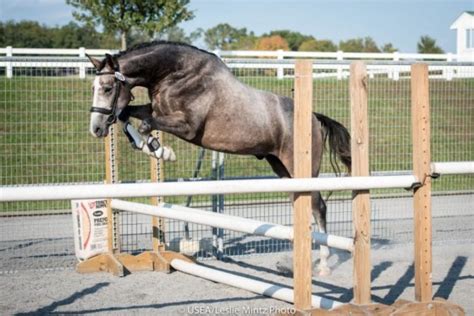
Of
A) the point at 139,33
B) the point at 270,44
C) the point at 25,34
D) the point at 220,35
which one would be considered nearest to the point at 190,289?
the point at 139,33

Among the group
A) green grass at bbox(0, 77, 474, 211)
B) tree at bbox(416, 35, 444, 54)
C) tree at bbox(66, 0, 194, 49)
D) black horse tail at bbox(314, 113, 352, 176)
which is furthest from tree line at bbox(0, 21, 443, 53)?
black horse tail at bbox(314, 113, 352, 176)

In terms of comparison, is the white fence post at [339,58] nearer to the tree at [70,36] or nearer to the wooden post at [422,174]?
the wooden post at [422,174]

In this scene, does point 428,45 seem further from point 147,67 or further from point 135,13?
point 147,67

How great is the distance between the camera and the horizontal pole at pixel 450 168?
433cm

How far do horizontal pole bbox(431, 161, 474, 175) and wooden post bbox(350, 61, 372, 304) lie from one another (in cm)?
51

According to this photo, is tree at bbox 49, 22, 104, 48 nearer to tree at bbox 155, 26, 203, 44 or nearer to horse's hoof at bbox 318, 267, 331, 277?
tree at bbox 155, 26, 203, 44

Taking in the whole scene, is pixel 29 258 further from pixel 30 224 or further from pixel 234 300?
pixel 234 300

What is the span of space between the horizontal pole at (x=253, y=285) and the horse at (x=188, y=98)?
107 centimetres

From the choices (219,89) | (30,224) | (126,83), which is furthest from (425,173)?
(30,224)

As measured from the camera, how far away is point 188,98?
221 inches

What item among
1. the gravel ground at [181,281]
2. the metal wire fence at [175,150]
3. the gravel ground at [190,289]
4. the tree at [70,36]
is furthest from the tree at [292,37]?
the gravel ground at [190,289]

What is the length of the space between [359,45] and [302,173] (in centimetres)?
4164

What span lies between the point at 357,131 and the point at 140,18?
491 inches

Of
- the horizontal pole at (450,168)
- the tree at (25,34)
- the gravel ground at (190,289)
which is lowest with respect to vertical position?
the gravel ground at (190,289)
